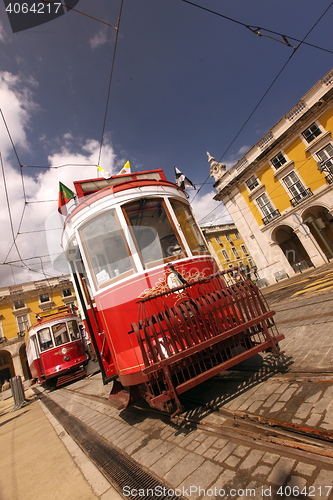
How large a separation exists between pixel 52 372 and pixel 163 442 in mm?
10155

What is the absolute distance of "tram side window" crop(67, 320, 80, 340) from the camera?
11.8 meters

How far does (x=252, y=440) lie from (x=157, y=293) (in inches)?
79.5

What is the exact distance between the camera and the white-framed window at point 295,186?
66.0ft

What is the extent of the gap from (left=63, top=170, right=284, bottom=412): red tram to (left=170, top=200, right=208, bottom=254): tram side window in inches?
Result: 1.1

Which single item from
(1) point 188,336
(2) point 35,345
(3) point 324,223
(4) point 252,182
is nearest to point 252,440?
(1) point 188,336

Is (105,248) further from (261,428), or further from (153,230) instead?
(261,428)

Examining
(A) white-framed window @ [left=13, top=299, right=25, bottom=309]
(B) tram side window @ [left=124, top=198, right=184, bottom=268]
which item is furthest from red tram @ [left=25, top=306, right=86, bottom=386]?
(A) white-framed window @ [left=13, top=299, right=25, bottom=309]

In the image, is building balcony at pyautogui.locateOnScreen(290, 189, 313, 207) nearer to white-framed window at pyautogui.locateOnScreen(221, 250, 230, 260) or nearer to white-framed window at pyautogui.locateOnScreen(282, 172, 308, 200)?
A: white-framed window at pyautogui.locateOnScreen(282, 172, 308, 200)

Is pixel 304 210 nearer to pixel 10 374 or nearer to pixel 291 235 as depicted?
pixel 291 235

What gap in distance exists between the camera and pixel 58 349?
11133 mm

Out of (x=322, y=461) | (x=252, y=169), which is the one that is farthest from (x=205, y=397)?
(x=252, y=169)

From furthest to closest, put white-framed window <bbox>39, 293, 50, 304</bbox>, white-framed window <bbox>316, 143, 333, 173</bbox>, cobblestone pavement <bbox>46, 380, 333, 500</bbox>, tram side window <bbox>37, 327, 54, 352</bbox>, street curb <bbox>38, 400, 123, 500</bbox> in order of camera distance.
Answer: white-framed window <bbox>39, 293, 50, 304</bbox>
white-framed window <bbox>316, 143, 333, 173</bbox>
tram side window <bbox>37, 327, 54, 352</bbox>
street curb <bbox>38, 400, 123, 500</bbox>
cobblestone pavement <bbox>46, 380, 333, 500</bbox>

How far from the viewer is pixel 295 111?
1972 centimetres

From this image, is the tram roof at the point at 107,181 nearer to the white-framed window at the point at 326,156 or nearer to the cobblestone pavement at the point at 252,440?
the cobblestone pavement at the point at 252,440
